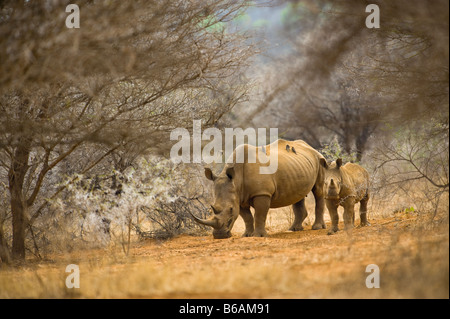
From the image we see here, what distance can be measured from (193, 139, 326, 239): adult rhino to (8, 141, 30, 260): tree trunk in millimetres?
2761

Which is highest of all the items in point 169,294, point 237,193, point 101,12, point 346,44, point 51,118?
point 101,12

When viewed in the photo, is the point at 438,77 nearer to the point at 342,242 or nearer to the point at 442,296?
the point at 342,242

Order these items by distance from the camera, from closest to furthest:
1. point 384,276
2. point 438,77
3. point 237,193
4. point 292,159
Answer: point 384,276 → point 438,77 → point 237,193 → point 292,159

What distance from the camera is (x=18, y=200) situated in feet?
29.1

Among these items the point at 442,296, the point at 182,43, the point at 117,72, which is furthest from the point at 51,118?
the point at 442,296

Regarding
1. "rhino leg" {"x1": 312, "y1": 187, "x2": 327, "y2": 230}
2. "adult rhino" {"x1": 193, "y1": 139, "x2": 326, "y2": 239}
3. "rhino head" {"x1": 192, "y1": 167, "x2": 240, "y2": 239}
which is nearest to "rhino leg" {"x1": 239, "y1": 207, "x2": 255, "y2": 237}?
"adult rhino" {"x1": 193, "y1": 139, "x2": 326, "y2": 239}

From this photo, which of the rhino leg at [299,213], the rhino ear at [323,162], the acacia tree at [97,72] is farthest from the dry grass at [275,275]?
the rhino leg at [299,213]

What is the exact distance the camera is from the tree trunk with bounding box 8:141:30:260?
28.8 feet

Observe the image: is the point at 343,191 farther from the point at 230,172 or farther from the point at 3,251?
the point at 3,251

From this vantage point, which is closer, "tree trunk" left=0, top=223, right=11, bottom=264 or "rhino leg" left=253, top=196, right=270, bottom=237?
"tree trunk" left=0, top=223, right=11, bottom=264

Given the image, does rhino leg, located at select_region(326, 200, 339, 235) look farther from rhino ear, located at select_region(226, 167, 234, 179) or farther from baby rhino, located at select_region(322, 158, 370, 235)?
rhino ear, located at select_region(226, 167, 234, 179)

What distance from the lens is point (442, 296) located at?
15.3 ft

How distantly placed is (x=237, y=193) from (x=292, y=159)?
175 centimetres

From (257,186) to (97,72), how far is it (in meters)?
4.44
